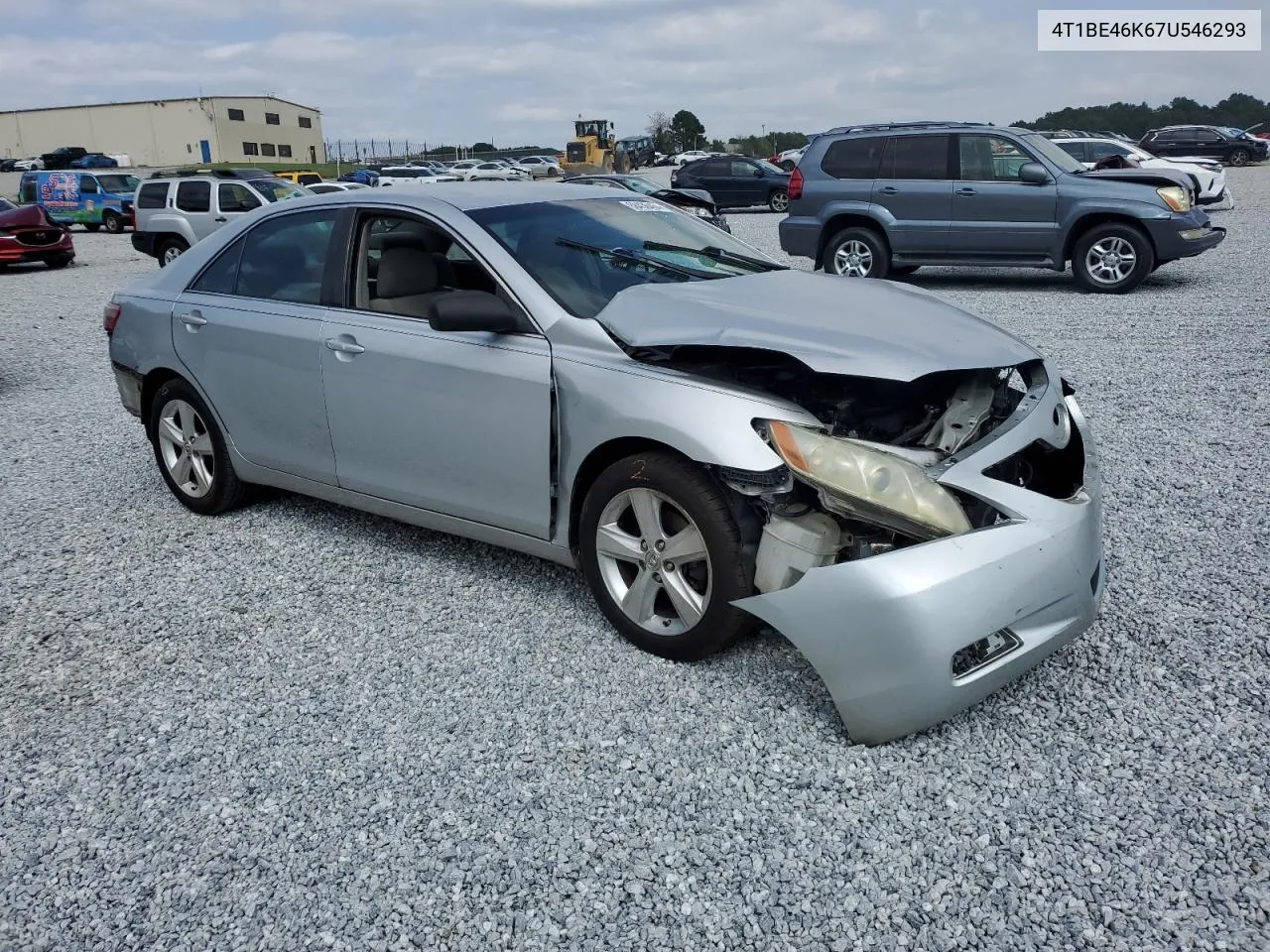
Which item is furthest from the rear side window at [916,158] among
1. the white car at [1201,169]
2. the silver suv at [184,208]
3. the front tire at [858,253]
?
the silver suv at [184,208]

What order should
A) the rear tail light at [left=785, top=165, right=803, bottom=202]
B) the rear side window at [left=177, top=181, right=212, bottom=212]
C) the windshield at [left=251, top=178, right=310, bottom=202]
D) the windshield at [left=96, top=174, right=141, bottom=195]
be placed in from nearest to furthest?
the rear tail light at [left=785, top=165, right=803, bottom=202], the rear side window at [left=177, top=181, right=212, bottom=212], the windshield at [left=251, top=178, right=310, bottom=202], the windshield at [left=96, top=174, right=141, bottom=195]

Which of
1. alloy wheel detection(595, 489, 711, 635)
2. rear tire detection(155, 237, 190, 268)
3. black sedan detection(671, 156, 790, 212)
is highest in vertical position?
black sedan detection(671, 156, 790, 212)

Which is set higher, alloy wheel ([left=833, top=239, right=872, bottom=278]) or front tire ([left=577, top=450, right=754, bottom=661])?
alloy wheel ([left=833, top=239, right=872, bottom=278])

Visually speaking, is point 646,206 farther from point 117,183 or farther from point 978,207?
point 117,183

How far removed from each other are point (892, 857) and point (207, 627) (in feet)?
8.88

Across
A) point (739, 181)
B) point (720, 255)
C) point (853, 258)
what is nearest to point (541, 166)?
point (739, 181)

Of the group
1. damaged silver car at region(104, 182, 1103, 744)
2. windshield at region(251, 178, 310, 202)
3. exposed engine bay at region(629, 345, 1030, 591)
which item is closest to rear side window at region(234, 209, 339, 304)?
damaged silver car at region(104, 182, 1103, 744)

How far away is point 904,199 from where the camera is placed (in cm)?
1214

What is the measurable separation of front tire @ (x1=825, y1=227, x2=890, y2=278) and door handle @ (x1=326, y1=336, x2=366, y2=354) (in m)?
9.18

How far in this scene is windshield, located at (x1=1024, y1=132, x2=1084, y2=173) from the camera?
11.6 metres

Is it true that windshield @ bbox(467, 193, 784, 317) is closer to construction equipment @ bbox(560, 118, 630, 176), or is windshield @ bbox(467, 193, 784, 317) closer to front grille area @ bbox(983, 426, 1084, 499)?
front grille area @ bbox(983, 426, 1084, 499)

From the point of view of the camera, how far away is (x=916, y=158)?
1210 centimetres

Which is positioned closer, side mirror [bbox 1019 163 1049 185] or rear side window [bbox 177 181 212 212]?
side mirror [bbox 1019 163 1049 185]

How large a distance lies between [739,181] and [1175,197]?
17538 mm
